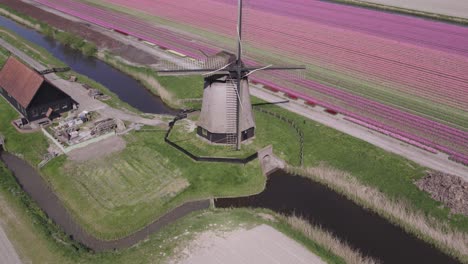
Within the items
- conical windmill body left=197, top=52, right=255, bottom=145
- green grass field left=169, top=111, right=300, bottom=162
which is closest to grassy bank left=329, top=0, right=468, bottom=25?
green grass field left=169, top=111, right=300, bottom=162

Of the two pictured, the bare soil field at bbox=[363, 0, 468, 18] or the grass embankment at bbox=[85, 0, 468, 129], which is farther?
the bare soil field at bbox=[363, 0, 468, 18]

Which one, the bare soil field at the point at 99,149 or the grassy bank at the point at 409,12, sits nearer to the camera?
the bare soil field at the point at 99,149

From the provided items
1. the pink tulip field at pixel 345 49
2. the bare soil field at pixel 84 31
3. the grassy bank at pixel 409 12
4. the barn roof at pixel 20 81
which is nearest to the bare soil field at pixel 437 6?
the grassy bank at pixel 409 12

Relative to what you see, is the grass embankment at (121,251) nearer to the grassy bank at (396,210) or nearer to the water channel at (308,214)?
the water channel at (308,214)

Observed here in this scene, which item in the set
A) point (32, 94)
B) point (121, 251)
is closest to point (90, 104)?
point (32, 94)

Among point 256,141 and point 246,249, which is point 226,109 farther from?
point 246,249

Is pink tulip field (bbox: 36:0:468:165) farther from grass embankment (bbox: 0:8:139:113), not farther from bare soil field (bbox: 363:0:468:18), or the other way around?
grass embankment (bbox: 0:8:139:113)
